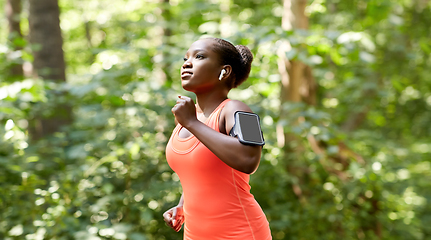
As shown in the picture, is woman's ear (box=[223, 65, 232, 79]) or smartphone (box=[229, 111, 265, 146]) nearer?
smartphone (box=[229, 111, 265, 146])

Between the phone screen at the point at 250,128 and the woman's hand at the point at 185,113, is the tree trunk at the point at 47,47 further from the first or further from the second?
the phone screen at the point at 250,128

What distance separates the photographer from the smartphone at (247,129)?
1263mm

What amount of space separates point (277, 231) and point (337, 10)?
6307 millimetres

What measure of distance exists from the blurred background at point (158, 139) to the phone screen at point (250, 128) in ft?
6.06

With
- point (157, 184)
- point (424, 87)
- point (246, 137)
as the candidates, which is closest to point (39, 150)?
point (157, 184)

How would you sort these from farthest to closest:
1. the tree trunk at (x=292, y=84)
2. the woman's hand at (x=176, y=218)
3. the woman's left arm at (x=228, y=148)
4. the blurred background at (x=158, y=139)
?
the tree trunk at (x=292, y=84), the blurred background at (x=158, y=139), the woman's hand at (x=176, y=218), the woman's left arm at (x=228, y=148)

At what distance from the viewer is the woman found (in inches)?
55.4

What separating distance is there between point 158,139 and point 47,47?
2.60 metres

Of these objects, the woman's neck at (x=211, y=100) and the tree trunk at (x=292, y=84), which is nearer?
the woman's neck at (x=211, y=100)

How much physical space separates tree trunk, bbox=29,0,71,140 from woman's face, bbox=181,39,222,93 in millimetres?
3763

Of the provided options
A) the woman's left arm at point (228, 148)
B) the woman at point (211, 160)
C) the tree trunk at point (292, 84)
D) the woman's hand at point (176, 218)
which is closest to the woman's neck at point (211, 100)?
the woman at point (211, 160)

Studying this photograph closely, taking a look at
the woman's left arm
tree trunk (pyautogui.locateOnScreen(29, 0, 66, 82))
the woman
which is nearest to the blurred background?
tree trunk (pyautogui.locateOnScreen(29, 0, 66, 82))

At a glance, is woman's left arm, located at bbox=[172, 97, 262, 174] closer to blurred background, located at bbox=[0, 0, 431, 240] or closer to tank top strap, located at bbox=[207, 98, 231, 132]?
tank top strap, located at bbox=[207, 98, 231, 132]

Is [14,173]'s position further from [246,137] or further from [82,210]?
[246,137]
